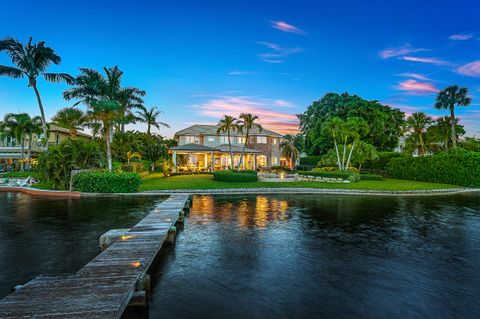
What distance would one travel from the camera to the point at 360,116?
144 feet

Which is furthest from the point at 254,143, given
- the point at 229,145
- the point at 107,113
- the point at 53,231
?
the point at 53,231

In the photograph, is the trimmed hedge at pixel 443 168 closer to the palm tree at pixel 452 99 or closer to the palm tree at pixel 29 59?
the palm tree at pixel 452 99

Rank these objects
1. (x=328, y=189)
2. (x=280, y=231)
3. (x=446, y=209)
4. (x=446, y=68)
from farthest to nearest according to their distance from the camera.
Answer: (x=446, y=68), (x=328, y=189), (x=446, y=209), (x=280, y=231)

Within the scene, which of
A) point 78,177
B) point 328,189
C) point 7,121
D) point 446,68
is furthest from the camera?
point 7,121

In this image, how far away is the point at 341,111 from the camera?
47750 mm

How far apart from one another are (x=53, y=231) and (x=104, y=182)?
1055cm

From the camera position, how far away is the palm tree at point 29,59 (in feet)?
84.8

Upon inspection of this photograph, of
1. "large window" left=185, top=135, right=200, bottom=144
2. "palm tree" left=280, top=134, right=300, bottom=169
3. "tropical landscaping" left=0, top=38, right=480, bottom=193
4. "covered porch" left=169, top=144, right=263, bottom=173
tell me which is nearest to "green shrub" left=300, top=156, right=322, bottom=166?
"tropical landscaping" left=0, top=38, right=480, bottom=193

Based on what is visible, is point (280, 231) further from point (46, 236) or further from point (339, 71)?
point (339, 71)

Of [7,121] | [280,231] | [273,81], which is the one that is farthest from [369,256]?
[7,121]

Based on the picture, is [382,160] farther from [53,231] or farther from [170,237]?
[53,231]

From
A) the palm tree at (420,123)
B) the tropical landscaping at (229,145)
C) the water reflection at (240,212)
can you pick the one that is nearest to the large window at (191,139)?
the tropical landscaping at (229,145)

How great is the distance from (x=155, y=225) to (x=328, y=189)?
18.6m

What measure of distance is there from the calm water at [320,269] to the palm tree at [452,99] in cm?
3752
